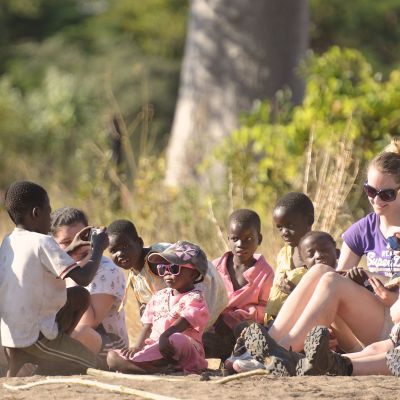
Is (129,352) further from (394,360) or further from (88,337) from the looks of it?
(394,360)

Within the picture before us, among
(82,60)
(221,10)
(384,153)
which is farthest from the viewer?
(82,60)

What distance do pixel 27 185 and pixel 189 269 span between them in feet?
3.31

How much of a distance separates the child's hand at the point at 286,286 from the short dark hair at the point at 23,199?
1.42 meters

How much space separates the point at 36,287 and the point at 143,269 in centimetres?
88

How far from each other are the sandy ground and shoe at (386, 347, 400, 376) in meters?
0.07

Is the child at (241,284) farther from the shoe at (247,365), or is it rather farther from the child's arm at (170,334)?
the shoe at (247,365)

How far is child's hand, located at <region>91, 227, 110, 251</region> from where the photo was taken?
656 centimetres

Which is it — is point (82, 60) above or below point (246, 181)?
above

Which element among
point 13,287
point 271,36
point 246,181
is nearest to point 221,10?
point 271,36

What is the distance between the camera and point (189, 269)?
22.5 feet

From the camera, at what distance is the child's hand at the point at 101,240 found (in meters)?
6.56

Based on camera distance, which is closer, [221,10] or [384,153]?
[384,153]

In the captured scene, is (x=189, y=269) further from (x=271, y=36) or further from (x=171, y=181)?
(x=271, y=36)

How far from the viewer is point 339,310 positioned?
6.61 meters
